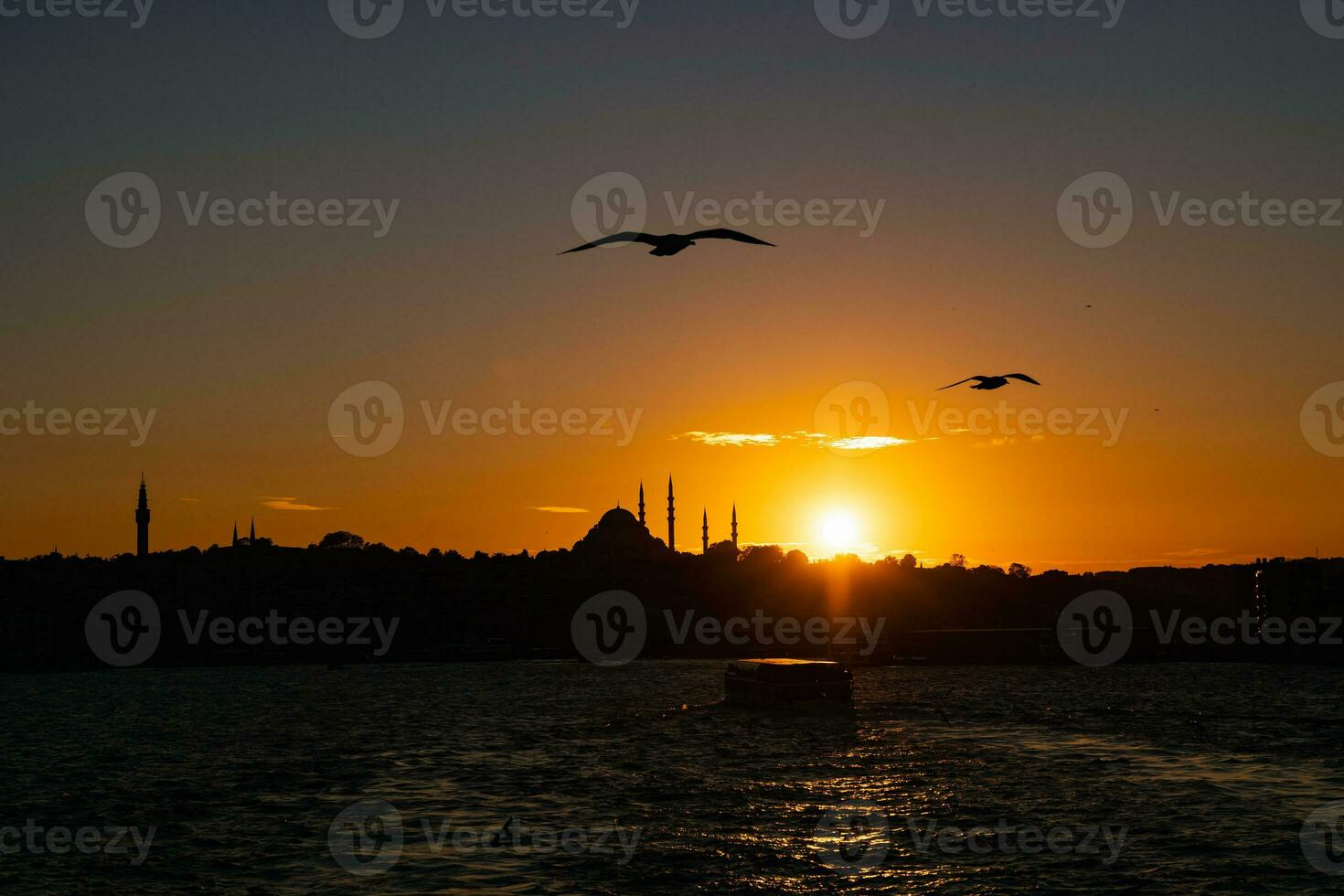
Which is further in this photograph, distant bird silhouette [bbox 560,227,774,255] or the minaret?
the minaret

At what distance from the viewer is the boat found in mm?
89812

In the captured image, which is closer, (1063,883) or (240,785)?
(1063,883)

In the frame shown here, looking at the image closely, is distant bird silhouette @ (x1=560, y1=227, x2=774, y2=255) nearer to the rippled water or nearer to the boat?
the rippled water

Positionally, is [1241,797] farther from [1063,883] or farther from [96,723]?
[96,723]

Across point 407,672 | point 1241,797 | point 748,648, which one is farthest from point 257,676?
point 1241,797

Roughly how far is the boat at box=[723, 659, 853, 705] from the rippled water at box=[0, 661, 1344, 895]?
2.26 meters

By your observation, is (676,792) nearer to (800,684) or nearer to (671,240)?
(671,240)

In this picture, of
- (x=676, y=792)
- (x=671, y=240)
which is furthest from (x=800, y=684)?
(x=671, y=240)

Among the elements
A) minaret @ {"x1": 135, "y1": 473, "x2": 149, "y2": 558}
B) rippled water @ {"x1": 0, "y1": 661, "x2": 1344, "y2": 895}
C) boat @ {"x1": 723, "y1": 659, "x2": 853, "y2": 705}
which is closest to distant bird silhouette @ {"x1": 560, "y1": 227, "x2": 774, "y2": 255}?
rippled water @ {"x1": 0, "y1": 661, "x2": 1344, "y2": 895}

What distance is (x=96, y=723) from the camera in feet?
305

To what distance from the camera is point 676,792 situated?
172ft

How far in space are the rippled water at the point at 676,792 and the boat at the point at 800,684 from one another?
226 cm

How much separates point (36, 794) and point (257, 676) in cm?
10383

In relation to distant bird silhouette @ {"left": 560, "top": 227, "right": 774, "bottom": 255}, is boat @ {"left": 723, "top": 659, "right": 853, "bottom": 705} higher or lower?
lower
